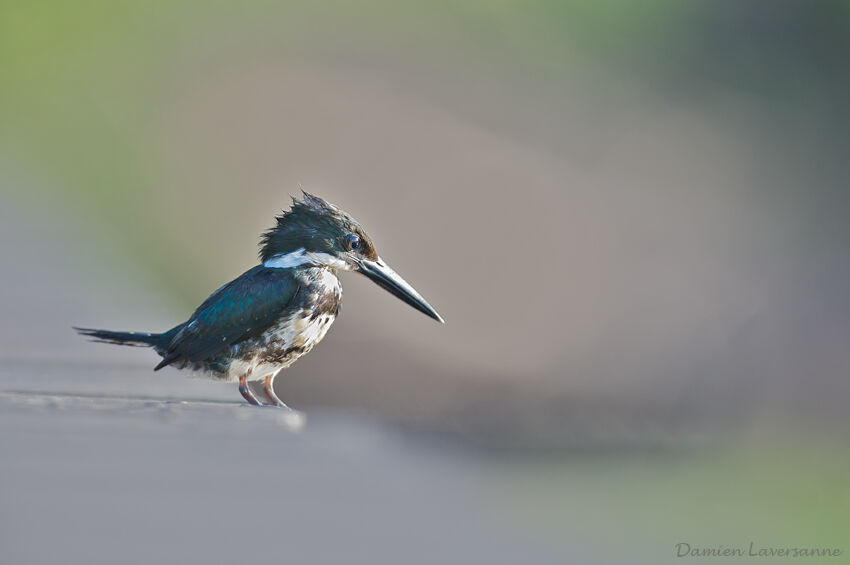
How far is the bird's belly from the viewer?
283 centimetres

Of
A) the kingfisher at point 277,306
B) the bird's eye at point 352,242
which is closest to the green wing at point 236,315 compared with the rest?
the kingfisher at point 277,306

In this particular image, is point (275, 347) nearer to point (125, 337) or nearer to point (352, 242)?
point (352, 242)

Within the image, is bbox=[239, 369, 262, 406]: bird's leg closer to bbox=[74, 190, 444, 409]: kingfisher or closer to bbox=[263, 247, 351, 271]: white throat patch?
bbox=[74, 190, 444, 409]: kingfisher

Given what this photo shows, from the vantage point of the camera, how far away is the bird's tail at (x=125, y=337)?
3107 mm

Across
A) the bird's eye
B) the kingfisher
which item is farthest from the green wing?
the bird's eye

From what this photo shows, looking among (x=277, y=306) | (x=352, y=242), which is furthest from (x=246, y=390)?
(x=352, y=242)

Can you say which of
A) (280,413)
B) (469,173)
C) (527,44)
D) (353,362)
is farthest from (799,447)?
(527,44)

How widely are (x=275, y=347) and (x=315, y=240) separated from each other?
0.34 m

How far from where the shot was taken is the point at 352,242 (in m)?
3.04

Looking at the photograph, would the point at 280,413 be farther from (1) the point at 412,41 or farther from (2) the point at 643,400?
(1) the point at 412,41

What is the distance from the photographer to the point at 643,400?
9.27 meters

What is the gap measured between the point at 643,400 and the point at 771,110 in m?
8.28

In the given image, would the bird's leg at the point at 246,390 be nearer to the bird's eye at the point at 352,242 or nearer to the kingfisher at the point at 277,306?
the kingfisher at the point at 277,306

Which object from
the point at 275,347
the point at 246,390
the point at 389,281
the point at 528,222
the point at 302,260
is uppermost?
the point at 528,222
